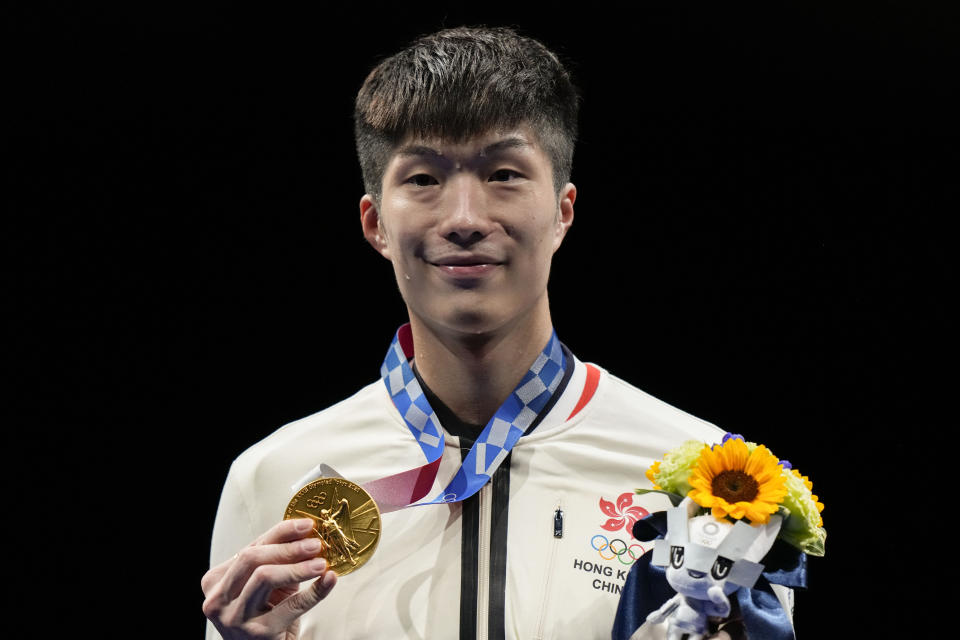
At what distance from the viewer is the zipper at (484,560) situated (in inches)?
111

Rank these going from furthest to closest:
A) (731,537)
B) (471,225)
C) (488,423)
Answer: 1. (488,423)
2. (471,225)
3. (731,537)

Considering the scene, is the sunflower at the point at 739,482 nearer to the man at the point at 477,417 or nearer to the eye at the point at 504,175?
the man at the point at 477,417

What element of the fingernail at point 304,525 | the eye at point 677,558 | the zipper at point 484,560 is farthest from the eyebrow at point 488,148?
the eye at point 677,558

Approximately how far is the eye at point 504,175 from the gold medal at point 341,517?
76cm

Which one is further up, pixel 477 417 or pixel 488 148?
pixel 488 148

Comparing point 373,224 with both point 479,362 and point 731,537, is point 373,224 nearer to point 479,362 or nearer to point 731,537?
point 479,362

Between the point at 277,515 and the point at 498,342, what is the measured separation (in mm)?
668

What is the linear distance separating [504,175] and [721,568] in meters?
1.04

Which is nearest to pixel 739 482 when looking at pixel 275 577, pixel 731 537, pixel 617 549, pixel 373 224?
pixel 731 537

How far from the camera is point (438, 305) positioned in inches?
117

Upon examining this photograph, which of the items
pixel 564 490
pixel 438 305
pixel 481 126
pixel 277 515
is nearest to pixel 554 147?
pixel 481 126

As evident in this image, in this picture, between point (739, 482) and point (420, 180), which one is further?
point (420, 180)

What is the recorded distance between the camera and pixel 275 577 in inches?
101

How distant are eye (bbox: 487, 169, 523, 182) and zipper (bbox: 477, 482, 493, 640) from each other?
0.69 m
